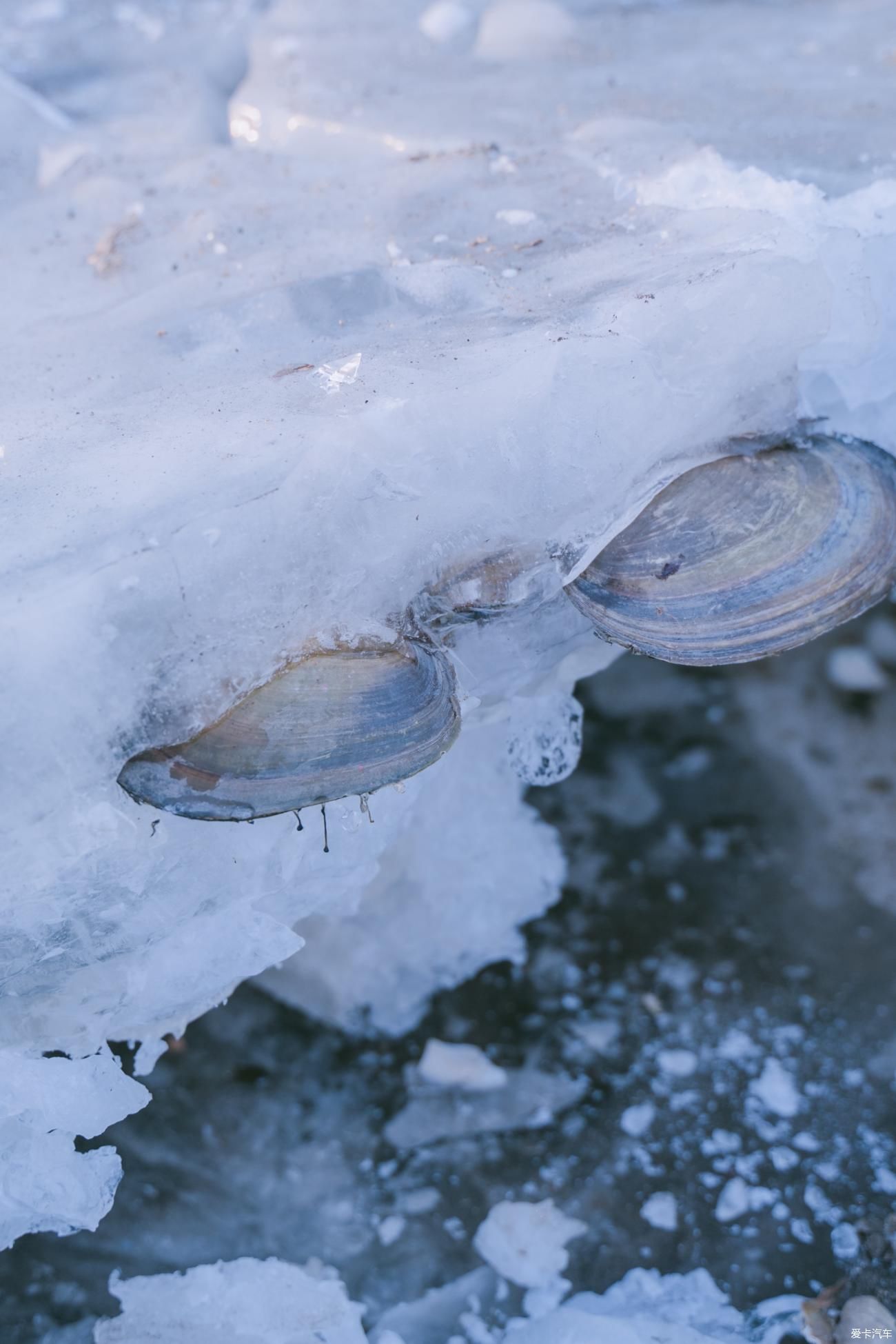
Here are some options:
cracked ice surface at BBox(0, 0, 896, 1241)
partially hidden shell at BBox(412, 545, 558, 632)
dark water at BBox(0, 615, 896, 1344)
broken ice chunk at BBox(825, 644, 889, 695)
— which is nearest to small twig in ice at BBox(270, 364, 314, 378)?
cracked ice surface at BBox(0, 0, 896, 1241)

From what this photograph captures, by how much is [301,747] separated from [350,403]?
529mm

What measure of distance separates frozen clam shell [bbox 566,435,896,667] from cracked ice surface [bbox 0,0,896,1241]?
6 cm

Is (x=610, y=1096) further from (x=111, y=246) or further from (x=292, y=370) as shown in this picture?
(x=111, y=246)

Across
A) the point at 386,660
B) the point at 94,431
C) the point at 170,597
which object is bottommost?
the point at 386,660

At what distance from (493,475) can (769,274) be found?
1.90 feet

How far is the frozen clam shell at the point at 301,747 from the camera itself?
4.39ft

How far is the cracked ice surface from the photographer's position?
1.38m

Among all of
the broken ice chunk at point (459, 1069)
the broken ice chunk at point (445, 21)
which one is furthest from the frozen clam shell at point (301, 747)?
the broken ice chunk at point (445, 21)

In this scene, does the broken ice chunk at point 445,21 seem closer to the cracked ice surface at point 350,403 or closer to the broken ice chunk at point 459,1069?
the cracked ice surface at point 350,403

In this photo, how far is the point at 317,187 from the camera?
2152 millimetres

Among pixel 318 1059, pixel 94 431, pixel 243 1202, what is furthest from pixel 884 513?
pixel 243 1202

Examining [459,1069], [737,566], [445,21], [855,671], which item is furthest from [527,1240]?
[445,21]

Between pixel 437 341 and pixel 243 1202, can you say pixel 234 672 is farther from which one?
pixel 243 1202

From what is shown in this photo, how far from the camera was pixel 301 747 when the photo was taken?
1352mm
